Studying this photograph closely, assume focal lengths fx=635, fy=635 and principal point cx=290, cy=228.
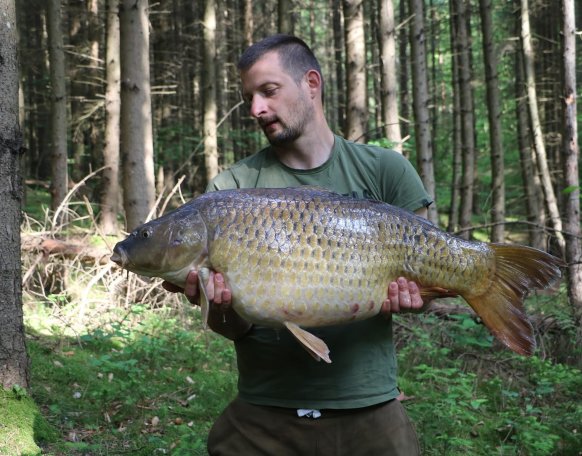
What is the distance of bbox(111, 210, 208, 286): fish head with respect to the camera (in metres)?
2.54

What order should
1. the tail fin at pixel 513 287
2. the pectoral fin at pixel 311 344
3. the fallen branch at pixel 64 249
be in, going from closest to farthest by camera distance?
1. the pectoral fin at pixel 311 344
2. the tail fin at pixel 513 287
3. the fallen branch at pixel 64 249

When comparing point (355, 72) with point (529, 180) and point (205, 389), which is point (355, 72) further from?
point (529, 180)

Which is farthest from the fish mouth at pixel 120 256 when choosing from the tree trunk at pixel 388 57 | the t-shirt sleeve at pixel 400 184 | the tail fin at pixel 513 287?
the tree trunk at pixel 388 57

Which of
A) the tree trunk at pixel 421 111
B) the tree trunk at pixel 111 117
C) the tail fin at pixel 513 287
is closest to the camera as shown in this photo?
Answer: the tail fin at pixel 513 287

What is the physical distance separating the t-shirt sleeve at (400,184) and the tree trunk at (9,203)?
2.65m

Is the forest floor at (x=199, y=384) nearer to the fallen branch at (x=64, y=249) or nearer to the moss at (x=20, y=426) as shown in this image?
the moss at (x=20, y=426)

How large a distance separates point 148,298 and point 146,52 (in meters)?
3.65

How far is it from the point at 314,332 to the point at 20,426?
2573 mm

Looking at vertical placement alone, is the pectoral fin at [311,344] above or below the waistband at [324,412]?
above

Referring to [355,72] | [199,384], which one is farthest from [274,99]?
[355,72]

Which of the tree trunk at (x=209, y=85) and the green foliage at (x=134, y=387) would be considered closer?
the green foliage at (x=134, y=387)

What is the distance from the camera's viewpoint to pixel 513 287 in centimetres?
270

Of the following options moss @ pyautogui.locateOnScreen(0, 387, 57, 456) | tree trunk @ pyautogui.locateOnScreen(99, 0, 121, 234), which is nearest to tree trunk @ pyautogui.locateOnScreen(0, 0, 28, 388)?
moss @ pyautogui.locateOnScreen(0, 387, 57, 456)

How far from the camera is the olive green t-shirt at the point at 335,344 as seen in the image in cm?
275
